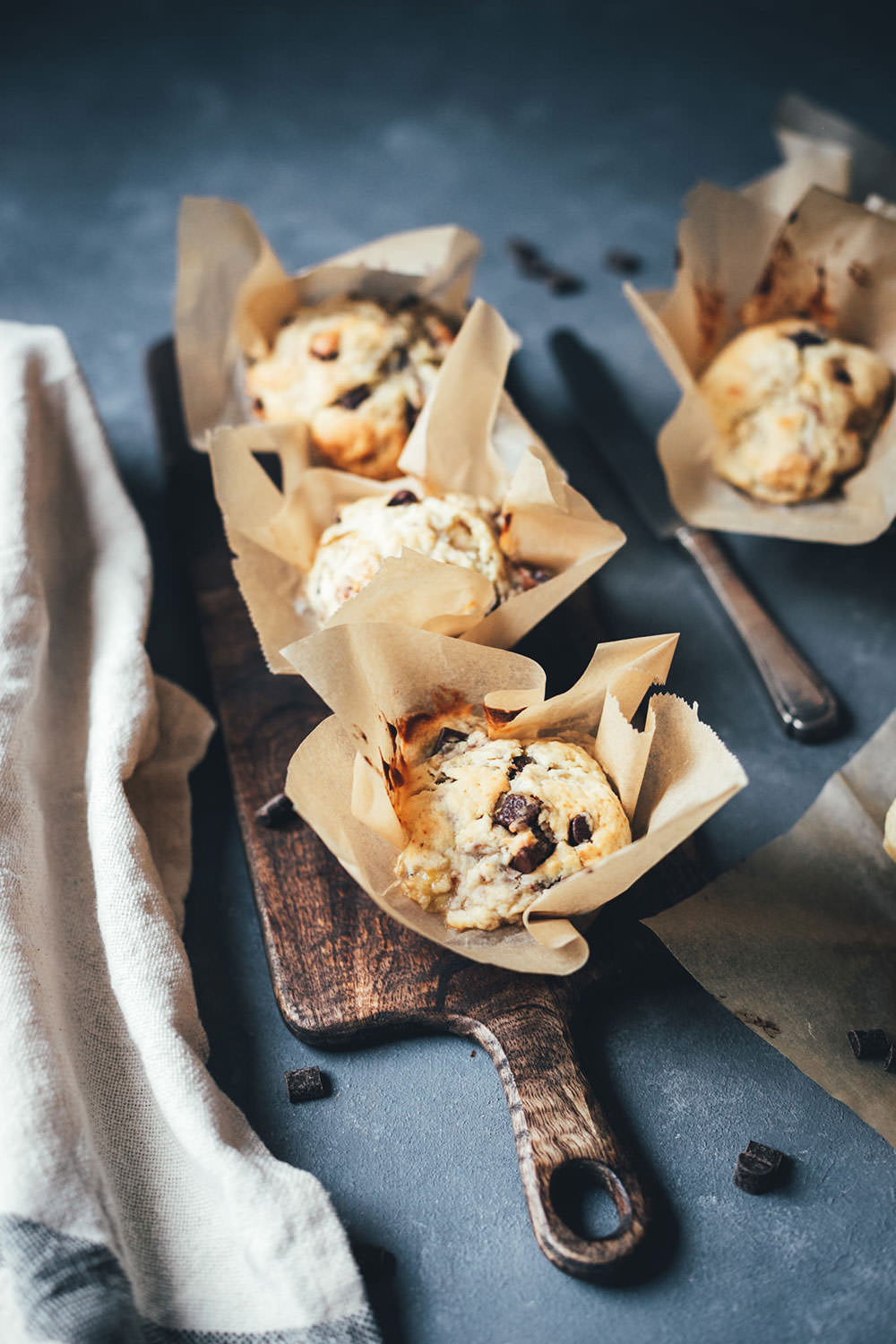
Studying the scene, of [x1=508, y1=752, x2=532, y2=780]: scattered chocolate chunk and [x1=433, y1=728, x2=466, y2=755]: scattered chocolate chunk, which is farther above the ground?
[x1=508, y1=752, x2=532, y2=780]: scattered chocolate chunk

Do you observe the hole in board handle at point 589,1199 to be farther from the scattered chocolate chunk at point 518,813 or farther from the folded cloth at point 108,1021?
the scattered chocolate chunk at point 518,813

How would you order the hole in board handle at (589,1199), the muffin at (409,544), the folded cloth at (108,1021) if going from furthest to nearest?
the muffin at (409,544) → the hole in board handle at (589,1199) → the folded cloth at (108,1021)

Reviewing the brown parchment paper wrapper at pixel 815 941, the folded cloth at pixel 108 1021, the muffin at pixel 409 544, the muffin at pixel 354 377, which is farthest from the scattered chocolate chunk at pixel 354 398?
the brown parchment paper wrapper at pixel 815 941

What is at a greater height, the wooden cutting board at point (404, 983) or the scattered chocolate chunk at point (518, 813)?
the scattered chocolate chunk at point (518, 813)

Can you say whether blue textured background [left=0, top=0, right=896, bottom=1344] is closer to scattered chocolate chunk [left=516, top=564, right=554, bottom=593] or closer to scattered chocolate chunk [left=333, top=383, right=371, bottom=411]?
scattered chocolate chunk [left=516, top=564, right=554, bottom=593]

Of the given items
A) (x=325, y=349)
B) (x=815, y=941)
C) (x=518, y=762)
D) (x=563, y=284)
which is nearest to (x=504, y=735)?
(x=518, y=762)

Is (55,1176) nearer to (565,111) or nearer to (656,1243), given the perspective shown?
(656,1243)

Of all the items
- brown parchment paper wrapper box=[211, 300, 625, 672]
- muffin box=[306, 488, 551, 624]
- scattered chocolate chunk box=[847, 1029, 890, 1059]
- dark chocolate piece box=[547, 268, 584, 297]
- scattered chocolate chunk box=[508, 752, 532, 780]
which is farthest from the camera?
dark chocolate piece box=[547, 268, 584, 297]

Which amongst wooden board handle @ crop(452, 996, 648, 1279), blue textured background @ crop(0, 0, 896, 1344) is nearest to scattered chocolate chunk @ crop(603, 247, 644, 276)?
blue textured background @ crop(0, 0, 896, 1344)
